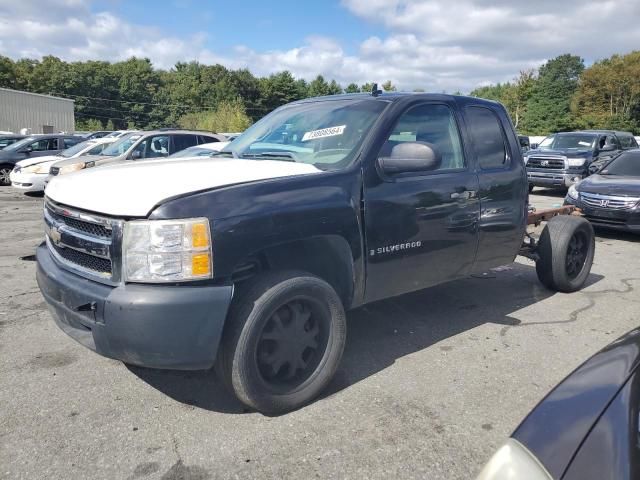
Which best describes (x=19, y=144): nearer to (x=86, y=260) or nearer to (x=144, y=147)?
(x=144, y=147)

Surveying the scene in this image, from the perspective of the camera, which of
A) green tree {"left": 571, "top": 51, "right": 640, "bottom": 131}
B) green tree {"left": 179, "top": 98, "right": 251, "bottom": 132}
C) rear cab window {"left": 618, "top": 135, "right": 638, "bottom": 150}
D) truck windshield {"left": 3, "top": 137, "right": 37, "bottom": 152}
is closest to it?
truck windshield {"left": 3, "top": 137, "right": 37, "bottom": 152}

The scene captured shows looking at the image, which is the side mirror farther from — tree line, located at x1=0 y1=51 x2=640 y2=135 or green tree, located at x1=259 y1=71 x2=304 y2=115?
green tree, located at x1=259 y1=71 x2=304 y2=115

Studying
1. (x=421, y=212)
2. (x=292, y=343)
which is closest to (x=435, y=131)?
(x=421, y=212)

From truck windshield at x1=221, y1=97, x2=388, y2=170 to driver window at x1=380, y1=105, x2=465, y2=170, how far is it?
220 millimetres

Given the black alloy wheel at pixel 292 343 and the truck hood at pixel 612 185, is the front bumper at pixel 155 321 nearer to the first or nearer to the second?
the black alloy wheel at pixel 292 343

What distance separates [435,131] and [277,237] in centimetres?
184

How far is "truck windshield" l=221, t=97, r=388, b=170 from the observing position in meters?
3.56

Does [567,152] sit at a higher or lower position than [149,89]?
lower

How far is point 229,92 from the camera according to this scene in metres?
88.1

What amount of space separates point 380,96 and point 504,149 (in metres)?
1.39

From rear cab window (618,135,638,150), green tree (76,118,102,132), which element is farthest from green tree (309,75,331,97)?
rear cab window (618,135,638,150)

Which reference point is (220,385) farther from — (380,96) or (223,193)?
(380,96)

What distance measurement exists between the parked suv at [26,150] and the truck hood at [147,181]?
14728 millimetres

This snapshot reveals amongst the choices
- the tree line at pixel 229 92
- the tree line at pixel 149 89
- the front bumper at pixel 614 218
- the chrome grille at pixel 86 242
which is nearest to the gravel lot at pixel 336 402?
the chrome grille at pixel 86 242
